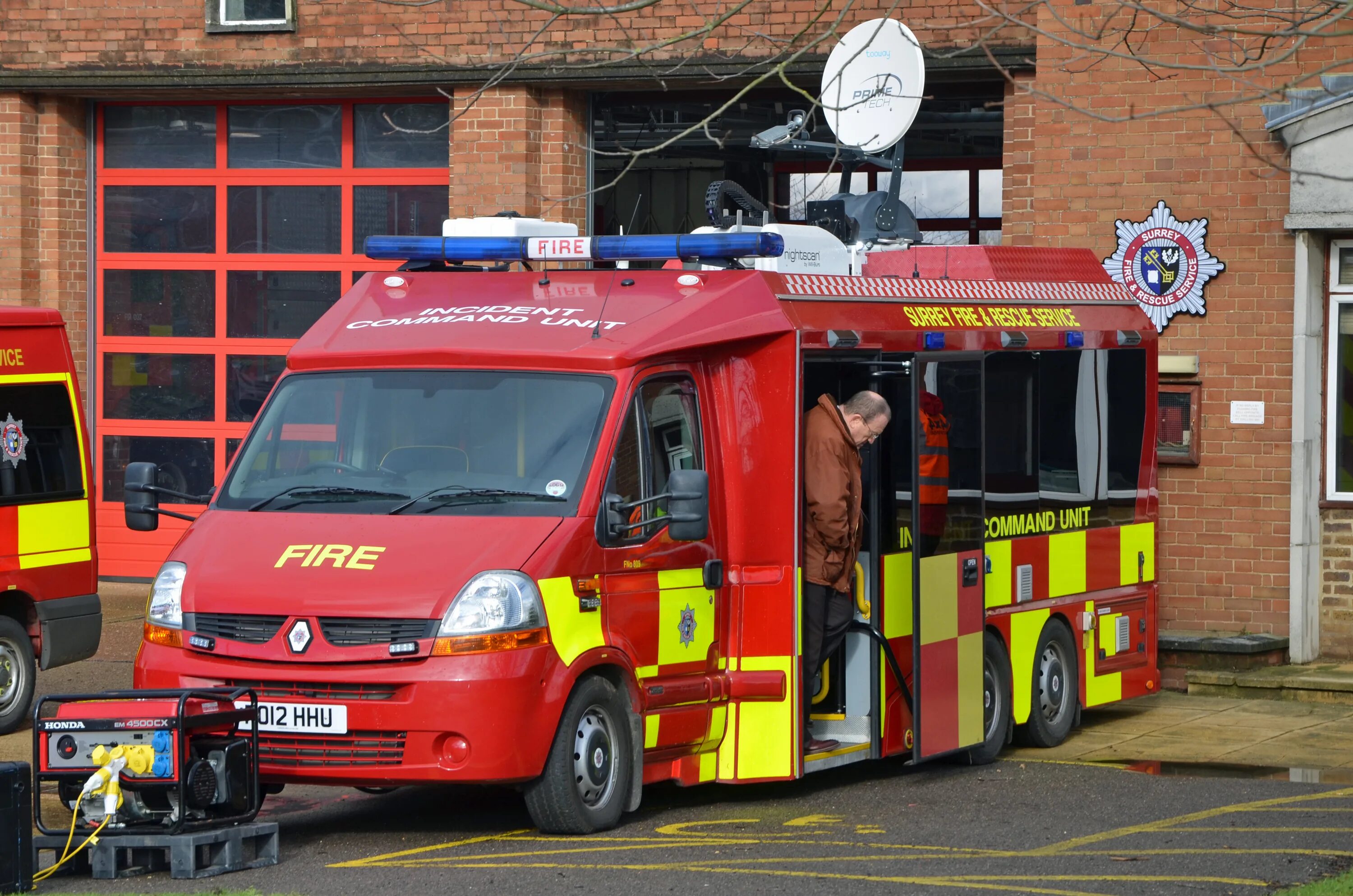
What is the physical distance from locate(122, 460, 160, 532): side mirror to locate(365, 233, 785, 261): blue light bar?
4.95ft

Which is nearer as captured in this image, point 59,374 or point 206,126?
point 59,374

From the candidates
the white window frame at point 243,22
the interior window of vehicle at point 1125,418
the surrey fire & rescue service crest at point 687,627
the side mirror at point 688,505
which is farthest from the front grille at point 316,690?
the white window frame at point 243,22

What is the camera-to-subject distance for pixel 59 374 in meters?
11.6

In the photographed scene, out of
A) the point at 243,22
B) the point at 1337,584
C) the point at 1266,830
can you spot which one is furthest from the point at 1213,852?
the point at 243,22

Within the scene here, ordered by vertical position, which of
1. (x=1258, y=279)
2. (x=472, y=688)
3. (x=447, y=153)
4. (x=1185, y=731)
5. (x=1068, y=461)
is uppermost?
(x=447, y=153)

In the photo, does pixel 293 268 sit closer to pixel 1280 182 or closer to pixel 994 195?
pixel 994 195

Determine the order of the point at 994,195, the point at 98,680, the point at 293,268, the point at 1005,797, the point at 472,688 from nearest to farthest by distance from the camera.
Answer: the point at 472,688
the point at 1005,797
the point at 98,680
the point at 994,195
the point at 293,268

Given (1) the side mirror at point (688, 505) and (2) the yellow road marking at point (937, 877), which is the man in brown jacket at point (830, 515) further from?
(2) the yellow road marking at point (937, 877)

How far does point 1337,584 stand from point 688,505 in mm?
6833

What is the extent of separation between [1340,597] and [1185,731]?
2319 millimetres

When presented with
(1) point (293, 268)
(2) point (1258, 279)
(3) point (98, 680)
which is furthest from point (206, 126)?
(2) point (1258, 279)

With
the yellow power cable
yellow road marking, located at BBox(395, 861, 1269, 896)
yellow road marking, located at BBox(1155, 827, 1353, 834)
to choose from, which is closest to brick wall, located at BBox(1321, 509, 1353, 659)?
yellow road marking, located at BBox(1155, 827, 1353, 834)

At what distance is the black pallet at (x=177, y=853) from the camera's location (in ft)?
23.6

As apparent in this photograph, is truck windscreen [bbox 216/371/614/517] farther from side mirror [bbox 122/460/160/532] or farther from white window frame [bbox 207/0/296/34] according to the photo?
white window frame [bbox 207/0/296/34]
